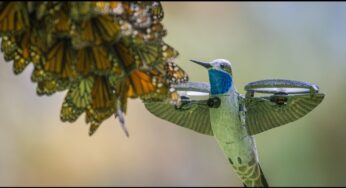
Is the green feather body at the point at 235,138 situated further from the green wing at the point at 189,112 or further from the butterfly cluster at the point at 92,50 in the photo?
the butterfly cluster at the point at 92,50

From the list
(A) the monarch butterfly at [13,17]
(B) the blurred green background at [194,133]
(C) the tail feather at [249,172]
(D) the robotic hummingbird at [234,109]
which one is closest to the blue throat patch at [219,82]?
(D) the robotic hummingbird at [234,109]

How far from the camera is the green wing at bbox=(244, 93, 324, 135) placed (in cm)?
94

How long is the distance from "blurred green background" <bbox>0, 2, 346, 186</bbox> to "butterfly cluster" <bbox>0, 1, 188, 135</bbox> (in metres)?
1.98

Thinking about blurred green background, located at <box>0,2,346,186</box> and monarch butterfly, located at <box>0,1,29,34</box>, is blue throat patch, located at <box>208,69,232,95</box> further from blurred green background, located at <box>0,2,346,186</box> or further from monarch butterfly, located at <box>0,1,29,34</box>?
blurred green background, located at <box>0,2,346,186</box>

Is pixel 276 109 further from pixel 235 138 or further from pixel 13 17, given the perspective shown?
pixel 13 17

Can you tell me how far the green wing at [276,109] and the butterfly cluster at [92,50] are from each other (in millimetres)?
232

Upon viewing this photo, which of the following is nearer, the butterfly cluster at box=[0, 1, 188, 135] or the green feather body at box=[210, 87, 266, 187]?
the butterfly cluster at box=[0, 1, 188, 135]

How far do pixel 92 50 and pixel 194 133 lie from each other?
8.29 ft

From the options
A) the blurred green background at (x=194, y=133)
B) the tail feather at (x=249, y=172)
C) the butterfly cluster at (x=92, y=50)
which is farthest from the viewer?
the blurred green background at (x=194, y=133)

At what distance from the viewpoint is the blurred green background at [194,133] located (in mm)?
2949

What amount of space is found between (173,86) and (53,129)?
2.31 metres

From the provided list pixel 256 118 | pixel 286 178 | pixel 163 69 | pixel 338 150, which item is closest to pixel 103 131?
pixel 286 178

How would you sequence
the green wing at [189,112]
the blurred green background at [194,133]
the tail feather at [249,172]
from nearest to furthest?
the green wing at [189,112]
the tail feather at [249,172]
the blurred green background at [194,133]

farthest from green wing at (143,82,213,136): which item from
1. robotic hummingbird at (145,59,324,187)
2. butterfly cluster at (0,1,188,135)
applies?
butterfly cluster at (0,1,188,135)
